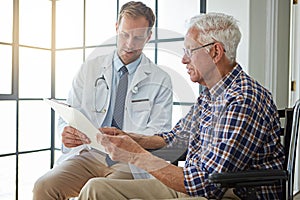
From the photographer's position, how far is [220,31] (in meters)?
1.24

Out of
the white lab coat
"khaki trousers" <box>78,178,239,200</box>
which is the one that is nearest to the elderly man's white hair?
the white lab coat

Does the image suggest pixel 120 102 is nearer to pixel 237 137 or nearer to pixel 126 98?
pixel 126 98

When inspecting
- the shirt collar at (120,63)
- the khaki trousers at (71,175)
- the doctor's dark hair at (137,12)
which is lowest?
the khaki trousers at (71,175)

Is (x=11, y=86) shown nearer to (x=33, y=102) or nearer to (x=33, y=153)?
(x=33, y=102)

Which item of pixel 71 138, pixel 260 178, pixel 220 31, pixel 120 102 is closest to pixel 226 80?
pixel 220 31

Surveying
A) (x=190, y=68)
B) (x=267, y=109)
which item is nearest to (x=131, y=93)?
(x=190, y=68)

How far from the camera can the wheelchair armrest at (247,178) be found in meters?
0.98

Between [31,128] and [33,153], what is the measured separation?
0.78 ft

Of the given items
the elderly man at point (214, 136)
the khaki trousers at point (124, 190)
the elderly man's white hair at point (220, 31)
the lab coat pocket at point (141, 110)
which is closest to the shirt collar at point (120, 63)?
the lab coat pocket at point (141, 110)

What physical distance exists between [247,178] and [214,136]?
0.64 feet

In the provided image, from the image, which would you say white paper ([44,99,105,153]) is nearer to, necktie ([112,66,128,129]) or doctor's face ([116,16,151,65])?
necktie ([112,66,128,129])

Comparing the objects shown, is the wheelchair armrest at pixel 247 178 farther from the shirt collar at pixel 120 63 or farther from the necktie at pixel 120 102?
the shirt collar at pixel 120 63

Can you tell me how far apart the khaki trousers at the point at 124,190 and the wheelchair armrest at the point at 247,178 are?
295 mm

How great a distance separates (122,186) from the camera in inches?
51.4
